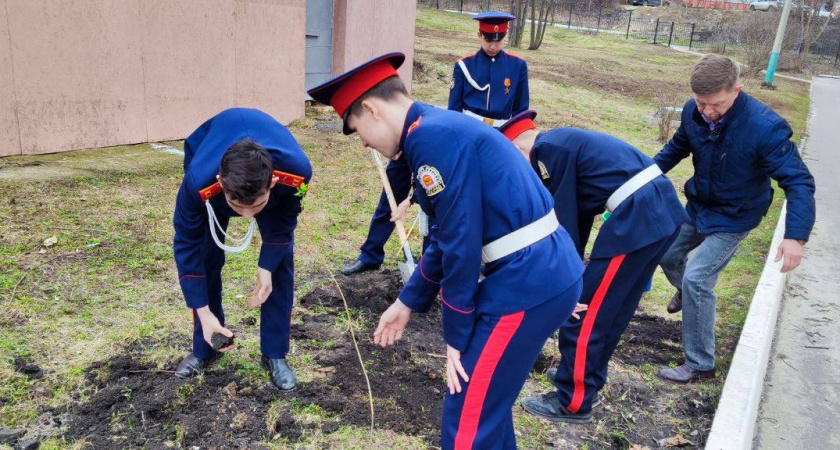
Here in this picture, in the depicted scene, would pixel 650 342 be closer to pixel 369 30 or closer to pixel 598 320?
pixel 598 320

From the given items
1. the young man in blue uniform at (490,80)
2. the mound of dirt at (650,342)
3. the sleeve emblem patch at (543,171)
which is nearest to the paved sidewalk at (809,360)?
the mound of dirt at (650,342)

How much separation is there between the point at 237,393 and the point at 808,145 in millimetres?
11993

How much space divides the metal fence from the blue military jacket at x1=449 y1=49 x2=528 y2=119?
29.8 metres

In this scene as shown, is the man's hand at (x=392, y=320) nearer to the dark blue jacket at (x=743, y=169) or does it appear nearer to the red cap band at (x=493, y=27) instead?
the dark blue jacket at (x=743, y=169)

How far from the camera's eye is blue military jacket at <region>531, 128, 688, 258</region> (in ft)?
9.64

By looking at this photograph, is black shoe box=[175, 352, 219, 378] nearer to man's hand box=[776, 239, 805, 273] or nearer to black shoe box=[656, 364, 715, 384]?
black shoe box=[656, 364, 715, 384]

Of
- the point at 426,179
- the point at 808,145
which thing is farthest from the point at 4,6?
the point at 808,145

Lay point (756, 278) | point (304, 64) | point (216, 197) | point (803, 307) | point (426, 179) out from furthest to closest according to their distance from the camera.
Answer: point (304, 64) < point (756, 278) < point (803, 307) < point (216, 197) < point (426, 179)

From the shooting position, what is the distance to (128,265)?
4547 millimetres

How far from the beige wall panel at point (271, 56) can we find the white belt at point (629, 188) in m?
6.28

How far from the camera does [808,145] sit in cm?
1192

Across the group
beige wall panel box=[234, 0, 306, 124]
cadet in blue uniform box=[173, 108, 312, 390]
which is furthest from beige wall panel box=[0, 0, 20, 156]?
cadet in blue uniform box=[173, 108, 312, 390]

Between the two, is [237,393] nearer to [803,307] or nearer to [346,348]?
[346,348]

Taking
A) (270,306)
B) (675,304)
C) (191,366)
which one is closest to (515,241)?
(270,306)
